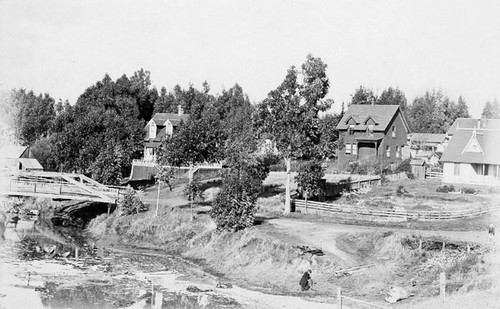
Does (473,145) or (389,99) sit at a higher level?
(389,99)

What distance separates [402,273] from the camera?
34844mm

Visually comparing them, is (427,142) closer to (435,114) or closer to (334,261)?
(435,114)

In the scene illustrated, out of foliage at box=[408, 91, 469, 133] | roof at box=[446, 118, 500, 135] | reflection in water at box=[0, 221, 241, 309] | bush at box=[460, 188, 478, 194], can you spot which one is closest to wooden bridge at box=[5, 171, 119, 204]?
reflection in water at box=[0, 221, 241, 309]

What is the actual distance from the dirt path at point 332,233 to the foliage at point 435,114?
336 feet

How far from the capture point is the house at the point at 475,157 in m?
65.0

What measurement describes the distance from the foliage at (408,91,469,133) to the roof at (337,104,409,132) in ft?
197

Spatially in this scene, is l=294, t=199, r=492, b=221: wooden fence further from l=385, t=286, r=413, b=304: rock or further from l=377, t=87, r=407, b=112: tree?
l=377, t=87, r=407, b=112: tree

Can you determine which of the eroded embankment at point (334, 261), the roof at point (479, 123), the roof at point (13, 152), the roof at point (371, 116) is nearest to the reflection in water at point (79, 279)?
the eroded embankment at point (334, 261)

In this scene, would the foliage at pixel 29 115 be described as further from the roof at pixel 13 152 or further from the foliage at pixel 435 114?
the foliage at pixel 435 114

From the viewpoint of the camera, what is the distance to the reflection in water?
104 ft

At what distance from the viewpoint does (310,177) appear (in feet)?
184

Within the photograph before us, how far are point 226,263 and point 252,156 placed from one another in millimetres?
16227

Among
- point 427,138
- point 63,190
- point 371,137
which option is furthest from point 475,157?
point 427,138

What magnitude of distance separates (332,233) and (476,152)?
29.1m
